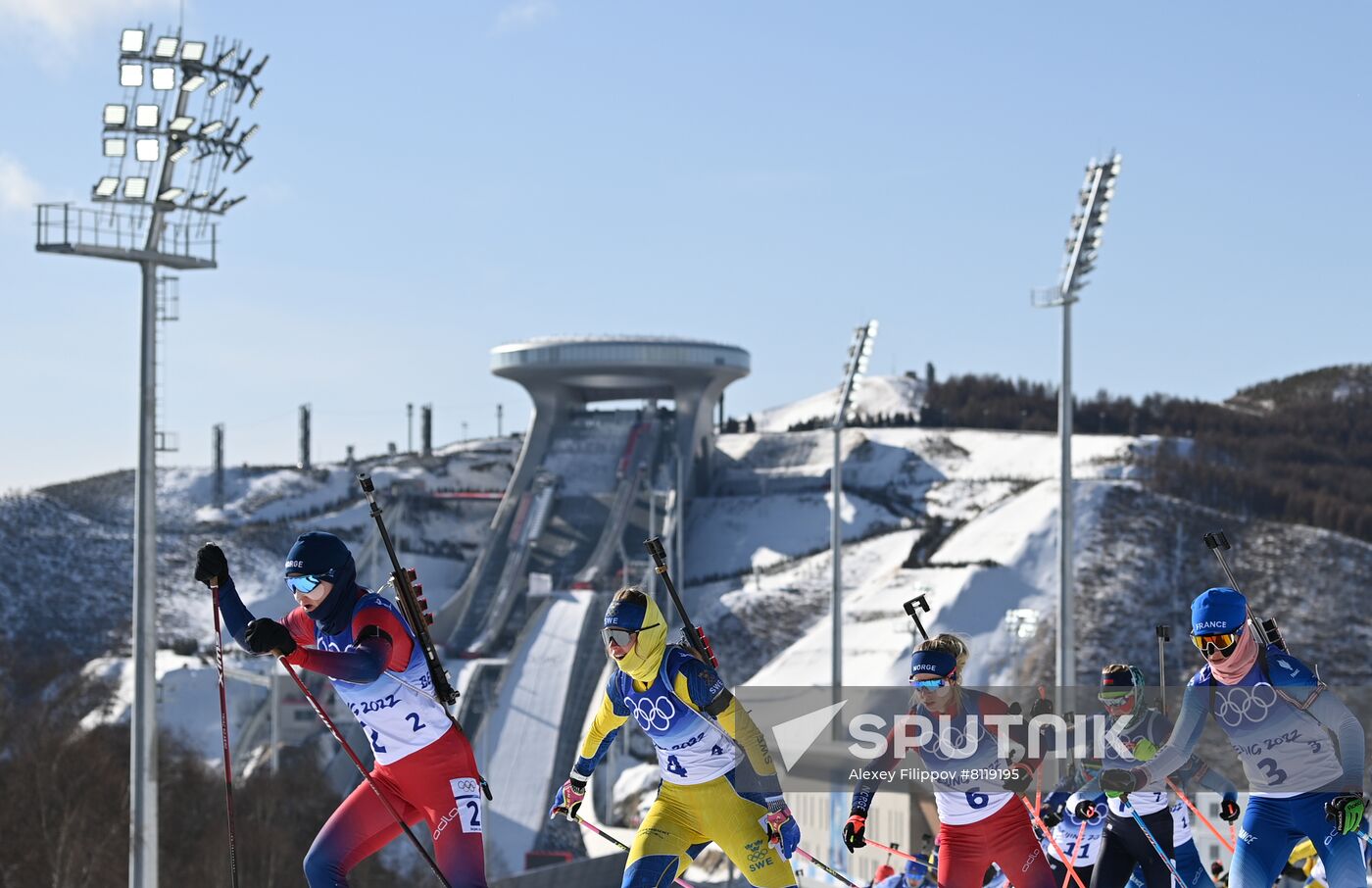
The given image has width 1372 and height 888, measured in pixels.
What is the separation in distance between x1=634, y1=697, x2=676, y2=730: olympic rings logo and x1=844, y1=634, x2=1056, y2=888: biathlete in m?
1.18

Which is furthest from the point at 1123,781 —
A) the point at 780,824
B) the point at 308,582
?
the point at 308,582

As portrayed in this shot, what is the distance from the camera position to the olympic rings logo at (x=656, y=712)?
326 inches

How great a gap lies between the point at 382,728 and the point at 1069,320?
21.6 metres

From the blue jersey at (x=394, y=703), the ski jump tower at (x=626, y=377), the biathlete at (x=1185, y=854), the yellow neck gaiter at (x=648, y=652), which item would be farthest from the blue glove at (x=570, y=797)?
the ski jump tower at (x=626, y=377)

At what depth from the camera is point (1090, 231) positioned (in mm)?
29594

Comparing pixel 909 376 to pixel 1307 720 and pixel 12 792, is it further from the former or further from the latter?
pixel 1307 720

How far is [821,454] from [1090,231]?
72.0 metres

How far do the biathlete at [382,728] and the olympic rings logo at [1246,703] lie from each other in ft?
13.5

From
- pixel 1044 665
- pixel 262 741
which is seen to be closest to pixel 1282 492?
pixel 1044 665

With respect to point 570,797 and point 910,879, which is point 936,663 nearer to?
point 570,797

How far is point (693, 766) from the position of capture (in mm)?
8297

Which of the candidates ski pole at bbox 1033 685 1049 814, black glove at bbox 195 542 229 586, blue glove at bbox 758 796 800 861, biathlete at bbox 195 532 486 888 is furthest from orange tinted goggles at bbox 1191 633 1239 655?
black glove at bbox 195 542 229 586

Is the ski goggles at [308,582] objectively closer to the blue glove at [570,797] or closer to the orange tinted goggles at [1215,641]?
the blue glove at [570,797]

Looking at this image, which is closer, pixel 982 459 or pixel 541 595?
pixel 541 595
